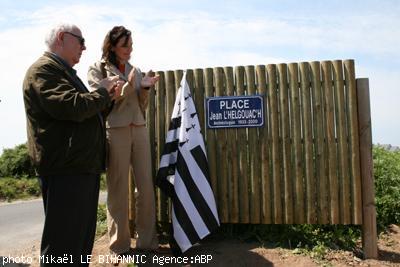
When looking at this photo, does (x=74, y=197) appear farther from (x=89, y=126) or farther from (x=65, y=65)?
(x=65, y=65)

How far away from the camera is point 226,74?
209 inches

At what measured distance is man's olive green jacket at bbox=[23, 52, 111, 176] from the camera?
314 cm

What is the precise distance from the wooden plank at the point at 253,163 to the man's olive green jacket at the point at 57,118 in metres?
2.25

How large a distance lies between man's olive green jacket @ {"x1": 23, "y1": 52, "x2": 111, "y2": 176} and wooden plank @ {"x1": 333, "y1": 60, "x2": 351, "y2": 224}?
8.69ft

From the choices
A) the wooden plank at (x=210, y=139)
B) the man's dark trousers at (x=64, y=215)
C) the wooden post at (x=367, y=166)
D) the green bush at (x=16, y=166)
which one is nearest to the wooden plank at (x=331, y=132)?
the wooden post at (x=367, y=166)

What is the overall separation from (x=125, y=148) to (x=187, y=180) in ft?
2.52

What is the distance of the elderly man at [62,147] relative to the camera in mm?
3168

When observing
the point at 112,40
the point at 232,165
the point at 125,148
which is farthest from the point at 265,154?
the point at 112,40

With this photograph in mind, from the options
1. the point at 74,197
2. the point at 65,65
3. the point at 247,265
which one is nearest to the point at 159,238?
the point at 247,265

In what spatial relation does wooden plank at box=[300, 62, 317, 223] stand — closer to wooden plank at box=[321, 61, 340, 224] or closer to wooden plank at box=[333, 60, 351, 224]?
wooden plank at box=[321, 61, 340, 224]

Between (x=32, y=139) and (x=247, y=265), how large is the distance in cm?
248

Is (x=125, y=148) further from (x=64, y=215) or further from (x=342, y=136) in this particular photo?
(x=342, y=136)

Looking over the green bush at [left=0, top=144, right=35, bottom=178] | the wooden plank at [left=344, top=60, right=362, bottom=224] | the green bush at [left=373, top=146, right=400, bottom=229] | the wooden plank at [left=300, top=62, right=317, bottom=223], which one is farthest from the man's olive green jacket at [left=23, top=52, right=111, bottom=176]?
the green bush at [left=0, top=144, right=35, bottom=178]

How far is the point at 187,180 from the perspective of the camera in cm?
507
